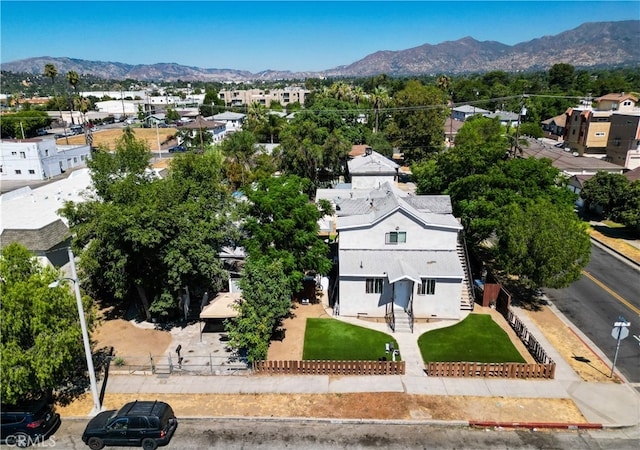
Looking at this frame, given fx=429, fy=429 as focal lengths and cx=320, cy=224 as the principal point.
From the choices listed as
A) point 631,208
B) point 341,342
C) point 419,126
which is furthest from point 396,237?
point 419,126

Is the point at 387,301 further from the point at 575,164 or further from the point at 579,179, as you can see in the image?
the point at 575,164

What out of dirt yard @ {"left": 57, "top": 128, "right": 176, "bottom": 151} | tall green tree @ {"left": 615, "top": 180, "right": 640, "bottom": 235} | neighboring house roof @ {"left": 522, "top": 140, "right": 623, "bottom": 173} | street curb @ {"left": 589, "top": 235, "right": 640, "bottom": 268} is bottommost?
street curb @ {"left": 589, "top": 235, "right": 640, "bottom": 268}

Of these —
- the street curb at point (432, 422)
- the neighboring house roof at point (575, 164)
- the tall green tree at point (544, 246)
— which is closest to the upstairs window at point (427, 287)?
the tall green tree at point (544, 246)

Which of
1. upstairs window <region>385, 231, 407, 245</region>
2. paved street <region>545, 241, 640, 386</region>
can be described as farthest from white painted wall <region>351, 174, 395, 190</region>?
upstairs window <region>385, 231, 407, 245</region>

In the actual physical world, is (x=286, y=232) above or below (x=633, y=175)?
above

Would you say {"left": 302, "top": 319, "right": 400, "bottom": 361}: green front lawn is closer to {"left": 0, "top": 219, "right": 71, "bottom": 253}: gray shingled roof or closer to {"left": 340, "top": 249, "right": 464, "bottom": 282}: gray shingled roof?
{"left": 340, "top": 249, "right": 464, "bottom": 282}: gray shingled roof

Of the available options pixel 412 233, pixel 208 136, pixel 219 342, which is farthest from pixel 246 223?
pixel 208 136
